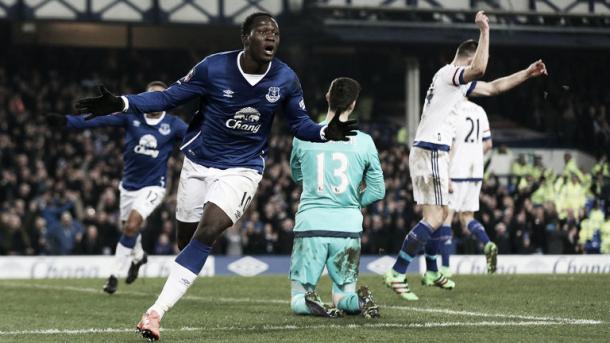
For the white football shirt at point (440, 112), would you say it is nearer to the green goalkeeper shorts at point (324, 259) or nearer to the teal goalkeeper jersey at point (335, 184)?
the teal goalkeeper jersey at point (335, 184)

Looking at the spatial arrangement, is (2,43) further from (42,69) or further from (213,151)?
(213,151)

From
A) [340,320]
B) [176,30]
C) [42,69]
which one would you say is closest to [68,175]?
[42,69]

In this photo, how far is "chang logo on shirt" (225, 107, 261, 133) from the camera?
9812 millimetres

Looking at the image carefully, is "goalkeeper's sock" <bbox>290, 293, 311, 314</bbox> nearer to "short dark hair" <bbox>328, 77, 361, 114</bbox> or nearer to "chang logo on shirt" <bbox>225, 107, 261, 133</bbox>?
"short dark hair" <bbox>328, 77, 361, 114</bbox>

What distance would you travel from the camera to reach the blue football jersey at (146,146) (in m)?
15.7

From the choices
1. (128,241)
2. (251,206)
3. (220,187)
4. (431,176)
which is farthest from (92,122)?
(251,206)

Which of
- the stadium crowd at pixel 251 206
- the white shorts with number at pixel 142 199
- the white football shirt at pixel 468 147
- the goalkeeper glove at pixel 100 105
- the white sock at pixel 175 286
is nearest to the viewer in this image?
the goalkeeper glove at pixel 100 105

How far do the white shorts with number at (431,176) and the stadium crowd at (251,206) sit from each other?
12.3 metres

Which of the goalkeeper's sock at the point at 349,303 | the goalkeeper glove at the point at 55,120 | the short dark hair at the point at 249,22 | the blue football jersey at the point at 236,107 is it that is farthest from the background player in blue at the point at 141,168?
the short dark hair at the point at 249,22

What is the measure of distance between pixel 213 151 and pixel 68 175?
17.7 m

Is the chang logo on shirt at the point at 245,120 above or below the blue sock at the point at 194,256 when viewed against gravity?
above

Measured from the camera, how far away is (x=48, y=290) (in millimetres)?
15828

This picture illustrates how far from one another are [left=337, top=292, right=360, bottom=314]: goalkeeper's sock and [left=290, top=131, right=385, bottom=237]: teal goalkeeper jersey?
523 mm

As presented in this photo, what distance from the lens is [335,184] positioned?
10.8 metres
